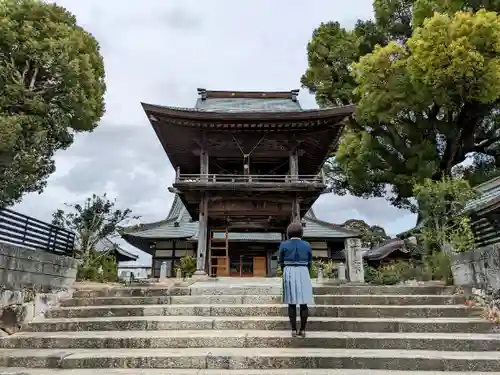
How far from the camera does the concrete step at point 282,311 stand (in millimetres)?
6012

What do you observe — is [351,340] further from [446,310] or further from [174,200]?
[174,200]

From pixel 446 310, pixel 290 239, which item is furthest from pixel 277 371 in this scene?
pixel 446 310

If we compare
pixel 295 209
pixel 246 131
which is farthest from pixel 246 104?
pixel 295 209

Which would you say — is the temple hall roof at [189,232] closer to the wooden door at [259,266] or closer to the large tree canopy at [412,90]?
the wooden door at [259,266]

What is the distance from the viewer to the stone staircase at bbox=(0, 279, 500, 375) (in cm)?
434

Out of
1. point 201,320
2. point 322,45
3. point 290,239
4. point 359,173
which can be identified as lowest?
point 201,320

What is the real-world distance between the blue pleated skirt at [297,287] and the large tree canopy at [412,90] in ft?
38.0

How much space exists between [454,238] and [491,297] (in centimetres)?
184

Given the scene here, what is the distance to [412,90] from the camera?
49.8 ft

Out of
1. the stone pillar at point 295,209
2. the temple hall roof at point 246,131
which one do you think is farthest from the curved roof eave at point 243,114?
the stone pillar at point 295,209

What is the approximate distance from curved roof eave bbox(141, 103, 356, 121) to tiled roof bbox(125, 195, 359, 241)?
289 inches

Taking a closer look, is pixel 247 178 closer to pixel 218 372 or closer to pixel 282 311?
pixel 282 311

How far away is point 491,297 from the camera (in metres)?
6.00

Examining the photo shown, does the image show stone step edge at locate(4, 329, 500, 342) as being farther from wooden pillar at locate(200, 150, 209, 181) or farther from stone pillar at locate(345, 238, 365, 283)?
wooden pillar at locate(200, 150, 209, 181)
